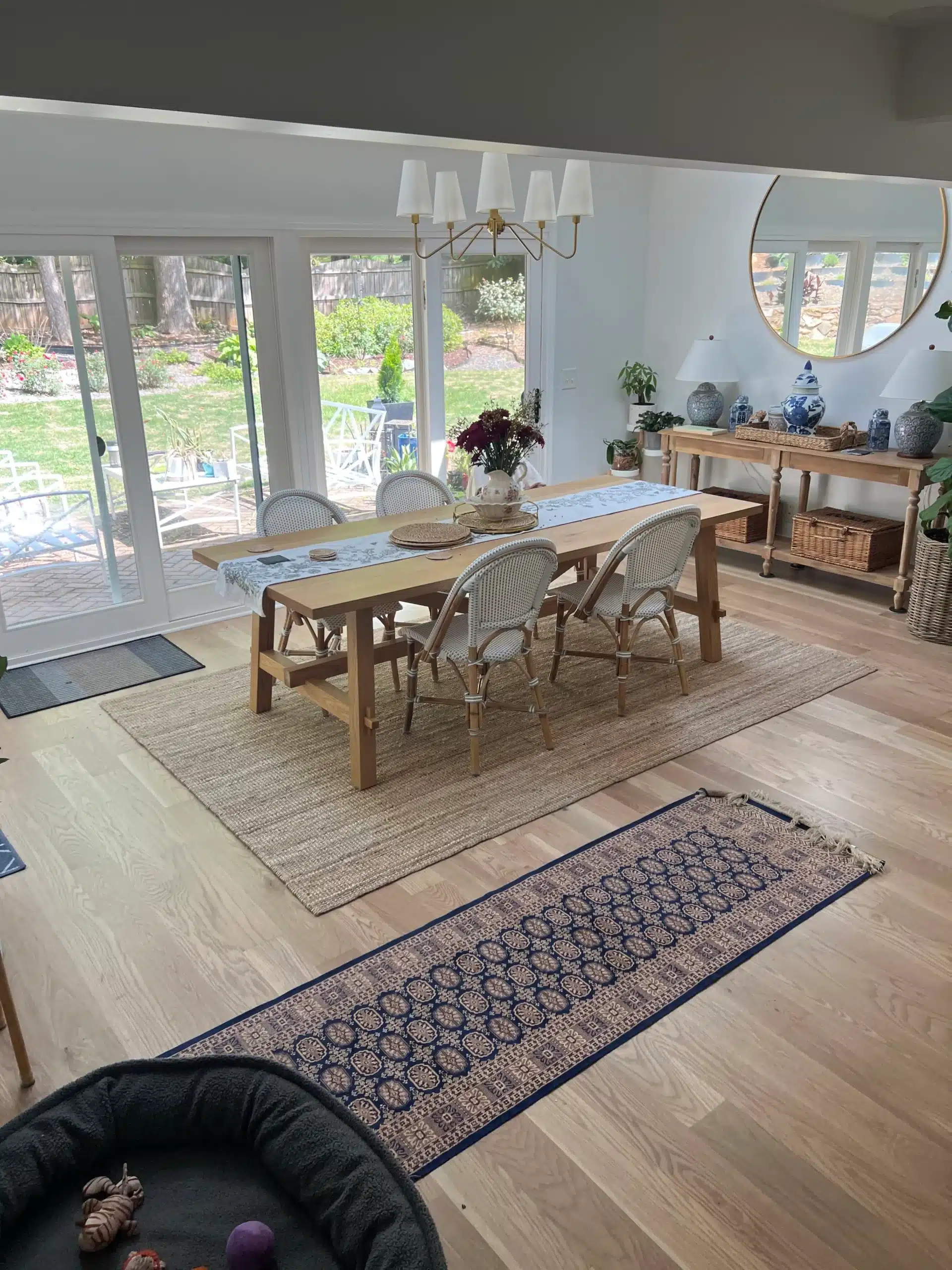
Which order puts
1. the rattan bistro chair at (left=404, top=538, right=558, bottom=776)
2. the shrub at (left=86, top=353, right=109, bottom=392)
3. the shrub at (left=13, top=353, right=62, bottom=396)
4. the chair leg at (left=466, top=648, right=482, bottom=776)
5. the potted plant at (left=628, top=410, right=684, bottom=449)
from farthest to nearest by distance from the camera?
the potted plant at (left=628, top=410, right=684, bottom=449)
the shrub at (left=86, top=353, right=109, bottom=392)
the shrub at (left=13, top=353, right=62, bottom=396)
the chair leg at (left=466, top=648, right=482, bottom=776)
the rattan bistro chair at (left=404, top=538, right=558, bottom=776)

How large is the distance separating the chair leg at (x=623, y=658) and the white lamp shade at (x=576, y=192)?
163 centimetres

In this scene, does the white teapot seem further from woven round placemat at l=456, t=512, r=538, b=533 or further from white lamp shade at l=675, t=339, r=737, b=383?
white lamp shade at l=675, t=339, r=737, b=383

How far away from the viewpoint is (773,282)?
5711 mm

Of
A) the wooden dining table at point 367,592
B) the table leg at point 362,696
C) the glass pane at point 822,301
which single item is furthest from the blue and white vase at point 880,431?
the table leg at point 362,696

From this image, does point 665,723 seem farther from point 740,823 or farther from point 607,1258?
point 607,1258

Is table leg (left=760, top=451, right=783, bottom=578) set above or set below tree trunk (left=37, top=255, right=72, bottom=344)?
below

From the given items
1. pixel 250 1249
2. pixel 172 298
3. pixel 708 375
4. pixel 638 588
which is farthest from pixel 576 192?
pixel 250 1249

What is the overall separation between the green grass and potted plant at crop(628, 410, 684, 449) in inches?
66.7

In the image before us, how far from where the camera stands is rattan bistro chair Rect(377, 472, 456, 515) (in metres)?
4.45

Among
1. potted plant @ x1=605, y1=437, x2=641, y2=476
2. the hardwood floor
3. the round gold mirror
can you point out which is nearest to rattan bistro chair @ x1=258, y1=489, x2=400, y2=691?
the hardwood floor

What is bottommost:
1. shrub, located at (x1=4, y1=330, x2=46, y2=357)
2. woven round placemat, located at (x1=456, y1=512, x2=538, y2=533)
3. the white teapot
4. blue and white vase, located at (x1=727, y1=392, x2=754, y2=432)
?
woven round placemat, located at (x1=456, y1=512, x2=538, y2=533)

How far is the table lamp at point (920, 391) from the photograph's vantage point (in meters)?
4.68

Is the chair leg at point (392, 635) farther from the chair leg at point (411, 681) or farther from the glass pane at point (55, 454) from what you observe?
the glass pane at point (55, 454)

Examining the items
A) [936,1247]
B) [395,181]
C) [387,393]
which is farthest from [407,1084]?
[395,181]
